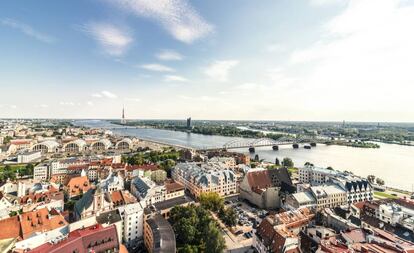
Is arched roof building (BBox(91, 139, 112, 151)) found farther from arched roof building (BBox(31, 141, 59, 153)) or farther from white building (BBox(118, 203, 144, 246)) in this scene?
white building (BBox(118, 203, 144, 246))

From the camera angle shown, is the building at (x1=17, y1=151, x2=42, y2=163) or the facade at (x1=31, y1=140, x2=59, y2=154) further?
the facade at (x1=31, y1=140, x2=59, y2=154)

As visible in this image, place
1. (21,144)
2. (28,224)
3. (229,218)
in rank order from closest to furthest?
(28,224)
(229,218)
(21,144)

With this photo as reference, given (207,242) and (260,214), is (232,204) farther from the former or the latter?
(207,242)

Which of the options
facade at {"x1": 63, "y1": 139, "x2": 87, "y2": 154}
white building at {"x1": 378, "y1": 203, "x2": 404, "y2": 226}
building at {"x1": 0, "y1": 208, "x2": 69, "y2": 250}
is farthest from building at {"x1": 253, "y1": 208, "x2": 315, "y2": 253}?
facade at {"x1": 63, "y1": 139, "x2": 87, "y2": 154}

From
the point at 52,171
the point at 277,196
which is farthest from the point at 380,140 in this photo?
the point at 52,171

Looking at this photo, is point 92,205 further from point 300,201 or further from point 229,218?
point 300,201

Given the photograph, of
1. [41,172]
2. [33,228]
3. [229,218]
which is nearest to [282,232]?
[229,218]
